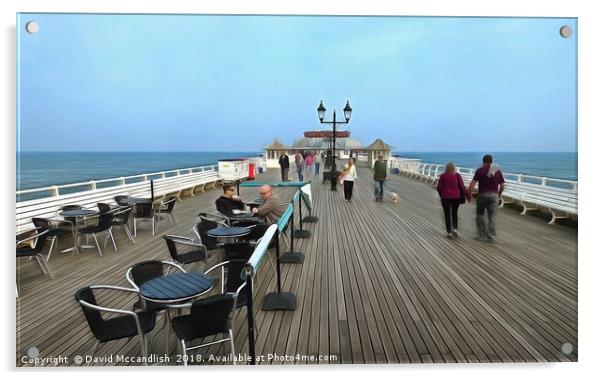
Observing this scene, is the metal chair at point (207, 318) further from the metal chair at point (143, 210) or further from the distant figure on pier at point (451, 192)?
the distant figure on pier at point (451, 192)

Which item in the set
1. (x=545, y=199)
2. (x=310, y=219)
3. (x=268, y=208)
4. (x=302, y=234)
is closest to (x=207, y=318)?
(x=268, y=208)

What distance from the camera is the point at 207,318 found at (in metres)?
2.03

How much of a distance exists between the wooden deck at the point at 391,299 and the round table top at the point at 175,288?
46cm

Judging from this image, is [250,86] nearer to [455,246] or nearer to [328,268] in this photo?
[328,268]

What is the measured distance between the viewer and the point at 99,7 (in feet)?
9.07

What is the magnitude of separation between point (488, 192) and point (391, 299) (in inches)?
91.8

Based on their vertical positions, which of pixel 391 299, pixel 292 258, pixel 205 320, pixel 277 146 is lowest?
pixel 391 299

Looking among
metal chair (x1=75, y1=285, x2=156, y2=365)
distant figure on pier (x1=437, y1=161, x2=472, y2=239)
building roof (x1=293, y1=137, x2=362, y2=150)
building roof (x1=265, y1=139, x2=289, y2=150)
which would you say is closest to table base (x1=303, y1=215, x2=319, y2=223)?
distant figure on pier (x1=437, y1=161, x2=472, y2=239)

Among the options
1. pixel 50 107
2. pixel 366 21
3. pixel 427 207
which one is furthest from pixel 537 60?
pixel 427 207

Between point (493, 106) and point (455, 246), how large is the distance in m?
2.08

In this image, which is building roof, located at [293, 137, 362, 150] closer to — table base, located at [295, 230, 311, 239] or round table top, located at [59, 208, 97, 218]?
table base, located at [295, 230, 311, 239]

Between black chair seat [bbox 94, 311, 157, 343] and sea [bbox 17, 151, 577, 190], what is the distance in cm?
147

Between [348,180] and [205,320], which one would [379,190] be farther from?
[205,320]

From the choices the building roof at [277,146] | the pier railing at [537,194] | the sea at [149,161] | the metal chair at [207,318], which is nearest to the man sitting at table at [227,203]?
the sea at [149,161]
